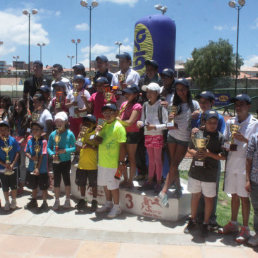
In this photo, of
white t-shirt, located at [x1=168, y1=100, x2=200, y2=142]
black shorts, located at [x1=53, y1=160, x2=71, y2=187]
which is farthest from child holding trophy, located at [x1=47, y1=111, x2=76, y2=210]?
white t-shirt, located at [x1=168, y1=100, x2=200, y2=142]

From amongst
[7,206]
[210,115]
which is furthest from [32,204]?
[210,115]

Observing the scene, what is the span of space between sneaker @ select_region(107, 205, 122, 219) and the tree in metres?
41.9

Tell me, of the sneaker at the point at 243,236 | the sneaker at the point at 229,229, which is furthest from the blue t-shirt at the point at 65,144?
the sneaker at the point at 243,236

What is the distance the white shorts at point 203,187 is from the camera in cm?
395

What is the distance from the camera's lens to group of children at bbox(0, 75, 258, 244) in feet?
12.5

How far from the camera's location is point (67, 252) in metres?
3.66

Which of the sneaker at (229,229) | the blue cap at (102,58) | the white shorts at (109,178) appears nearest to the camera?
the sneaker at (229,229)

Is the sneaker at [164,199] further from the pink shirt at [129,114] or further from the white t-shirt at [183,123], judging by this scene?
the pink shirt at [129,114]

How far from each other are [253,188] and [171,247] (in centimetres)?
126

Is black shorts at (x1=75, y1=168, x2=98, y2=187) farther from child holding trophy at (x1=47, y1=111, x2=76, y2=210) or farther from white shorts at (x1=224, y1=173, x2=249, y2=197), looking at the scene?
white shorts at (x1=224, y1=173, x2=249, y2=197)

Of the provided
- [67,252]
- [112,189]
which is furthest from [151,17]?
[67,252]

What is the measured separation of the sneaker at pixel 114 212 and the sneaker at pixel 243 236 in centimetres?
182

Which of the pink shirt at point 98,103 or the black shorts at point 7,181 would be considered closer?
the black shorts at point 7,181

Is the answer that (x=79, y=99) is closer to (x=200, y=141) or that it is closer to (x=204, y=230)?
(x=200, y=141)
